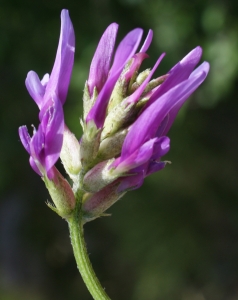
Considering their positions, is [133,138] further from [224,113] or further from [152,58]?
[224,113]

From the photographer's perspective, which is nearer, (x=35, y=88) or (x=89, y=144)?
(x=89, y=144)

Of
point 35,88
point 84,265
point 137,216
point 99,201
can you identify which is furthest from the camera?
point 137,216

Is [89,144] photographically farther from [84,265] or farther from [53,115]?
[84,265]

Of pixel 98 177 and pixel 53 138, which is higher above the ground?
pixel 53 138

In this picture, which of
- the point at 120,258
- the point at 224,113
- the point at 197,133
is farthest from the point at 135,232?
the point at 224,113

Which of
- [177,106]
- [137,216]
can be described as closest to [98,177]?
[177,106]

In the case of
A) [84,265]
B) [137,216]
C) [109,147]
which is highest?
[109,147]

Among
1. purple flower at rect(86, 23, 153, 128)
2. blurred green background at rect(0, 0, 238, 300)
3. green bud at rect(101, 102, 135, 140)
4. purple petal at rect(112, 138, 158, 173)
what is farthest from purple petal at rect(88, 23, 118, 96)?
blurred green background at rect(0, 0, 238, 300)
